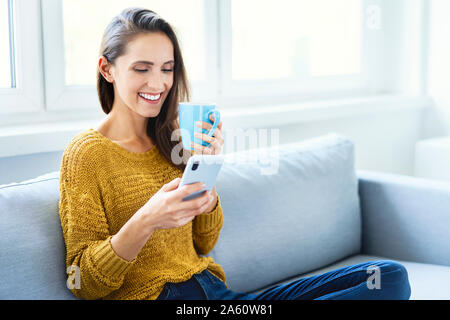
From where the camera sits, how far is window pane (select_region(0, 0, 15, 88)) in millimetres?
1671

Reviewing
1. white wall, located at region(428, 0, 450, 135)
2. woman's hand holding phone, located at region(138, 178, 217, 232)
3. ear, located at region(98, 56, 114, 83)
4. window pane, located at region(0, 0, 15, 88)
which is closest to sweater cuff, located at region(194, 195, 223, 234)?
woman's hand holding phone, located at region(138, 178, 217, 232)

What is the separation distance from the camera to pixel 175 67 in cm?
142

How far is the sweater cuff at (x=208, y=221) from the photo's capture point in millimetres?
1466

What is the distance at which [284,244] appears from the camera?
1.80 metres

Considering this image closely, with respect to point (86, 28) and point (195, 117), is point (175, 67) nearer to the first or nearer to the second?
point (195, 117)

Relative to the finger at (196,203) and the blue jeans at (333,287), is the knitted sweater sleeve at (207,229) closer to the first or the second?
the blue jeans at (333,287)

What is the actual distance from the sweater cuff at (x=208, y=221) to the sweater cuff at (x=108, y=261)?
0.31 metres

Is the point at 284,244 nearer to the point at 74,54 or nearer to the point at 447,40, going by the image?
the point at 74,54

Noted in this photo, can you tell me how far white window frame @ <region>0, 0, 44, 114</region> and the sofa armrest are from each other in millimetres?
1187

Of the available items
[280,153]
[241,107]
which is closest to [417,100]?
[241,107]

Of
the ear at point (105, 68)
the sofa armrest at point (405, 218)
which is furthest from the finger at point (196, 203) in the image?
the sofa armrest at point (405, 218)

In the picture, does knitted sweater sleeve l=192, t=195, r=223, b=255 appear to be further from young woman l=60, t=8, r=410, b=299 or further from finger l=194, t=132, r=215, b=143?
finger l=194, t=132, r=215, b=143

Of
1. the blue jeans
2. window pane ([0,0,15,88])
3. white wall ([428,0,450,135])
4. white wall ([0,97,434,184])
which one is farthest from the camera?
white wall ([428,0,450,135])

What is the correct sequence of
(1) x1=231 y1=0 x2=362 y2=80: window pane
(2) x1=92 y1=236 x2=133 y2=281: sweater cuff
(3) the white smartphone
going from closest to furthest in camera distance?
1. (3) the white smartphone
2. (2) x1=92 y1=236 x2=133 y2=281: sweater cuff
3. (1) x1=231 y1=0 x2=362 y2=80: window pane
